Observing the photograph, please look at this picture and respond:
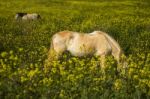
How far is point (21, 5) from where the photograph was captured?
6234 centimetres

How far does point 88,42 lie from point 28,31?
24.9ft

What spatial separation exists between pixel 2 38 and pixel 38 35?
5.51 feet

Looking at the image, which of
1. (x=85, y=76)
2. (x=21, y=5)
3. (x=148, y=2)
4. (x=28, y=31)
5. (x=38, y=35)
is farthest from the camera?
(x=148, y=2)

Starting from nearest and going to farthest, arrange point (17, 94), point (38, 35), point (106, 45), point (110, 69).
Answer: point (17, 94) → point (110, 69) → point (106, 45) → point (38, 35)

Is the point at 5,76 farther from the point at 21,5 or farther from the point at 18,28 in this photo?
the point at 21,5

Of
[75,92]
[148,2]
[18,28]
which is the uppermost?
[75,92]

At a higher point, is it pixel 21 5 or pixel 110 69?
pixel 110 69

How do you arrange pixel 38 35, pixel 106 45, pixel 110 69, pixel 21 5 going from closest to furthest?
pixel 110 69
pixel 106 45
pixel 38 35
pixel 21 5

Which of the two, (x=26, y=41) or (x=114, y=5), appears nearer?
(x=26, y=41)

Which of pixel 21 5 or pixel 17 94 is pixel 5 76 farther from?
pixel 21 5

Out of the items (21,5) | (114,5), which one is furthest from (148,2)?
(21,5)

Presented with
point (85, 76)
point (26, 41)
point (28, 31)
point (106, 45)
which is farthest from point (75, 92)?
point (28, 31)

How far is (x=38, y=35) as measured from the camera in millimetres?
19734

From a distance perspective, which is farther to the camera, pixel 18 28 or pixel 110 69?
pixel 18 28
